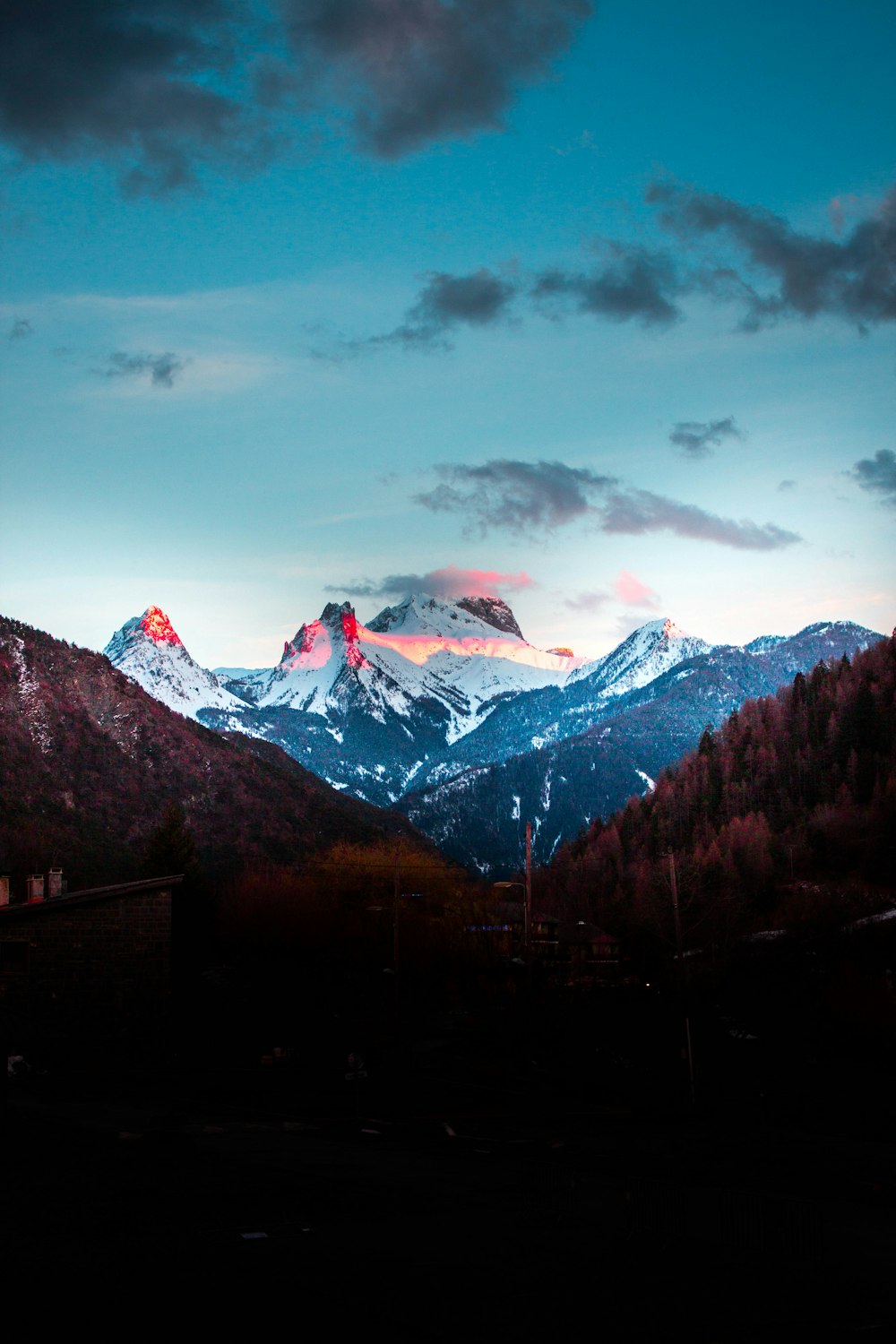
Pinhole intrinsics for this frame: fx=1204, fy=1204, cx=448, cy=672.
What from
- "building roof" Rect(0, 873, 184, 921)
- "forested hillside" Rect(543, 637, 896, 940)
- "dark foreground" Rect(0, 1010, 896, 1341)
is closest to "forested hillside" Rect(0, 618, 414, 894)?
"forested hillside" Rect(543, 637, 896, 940)

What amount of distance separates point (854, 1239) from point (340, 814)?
158958 millimetres

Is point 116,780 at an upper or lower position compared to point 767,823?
upper

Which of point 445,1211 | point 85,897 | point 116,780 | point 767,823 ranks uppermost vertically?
point 116,780

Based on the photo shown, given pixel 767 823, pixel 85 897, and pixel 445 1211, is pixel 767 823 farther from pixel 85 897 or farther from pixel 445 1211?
pixel 445 1211

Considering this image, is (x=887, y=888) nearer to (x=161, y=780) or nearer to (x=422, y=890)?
(x=422, y=890)

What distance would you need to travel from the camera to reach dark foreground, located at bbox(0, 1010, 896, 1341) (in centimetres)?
1498

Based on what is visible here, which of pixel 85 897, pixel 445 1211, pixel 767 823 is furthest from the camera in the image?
pixel 767 823

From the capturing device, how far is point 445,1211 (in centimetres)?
2022

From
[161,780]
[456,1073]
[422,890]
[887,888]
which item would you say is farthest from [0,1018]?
[161,780]

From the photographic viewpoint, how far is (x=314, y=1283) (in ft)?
51.3

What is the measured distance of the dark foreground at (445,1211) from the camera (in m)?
15.0

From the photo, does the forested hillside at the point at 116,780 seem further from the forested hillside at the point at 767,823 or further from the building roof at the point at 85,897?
the building roof at the point at 85,897

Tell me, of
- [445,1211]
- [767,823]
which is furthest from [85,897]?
[767,823]

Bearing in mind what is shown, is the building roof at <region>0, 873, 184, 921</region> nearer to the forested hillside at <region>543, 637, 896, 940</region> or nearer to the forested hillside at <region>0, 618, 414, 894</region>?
the forested hillside at <region>543, 637, 896, 940</region>
